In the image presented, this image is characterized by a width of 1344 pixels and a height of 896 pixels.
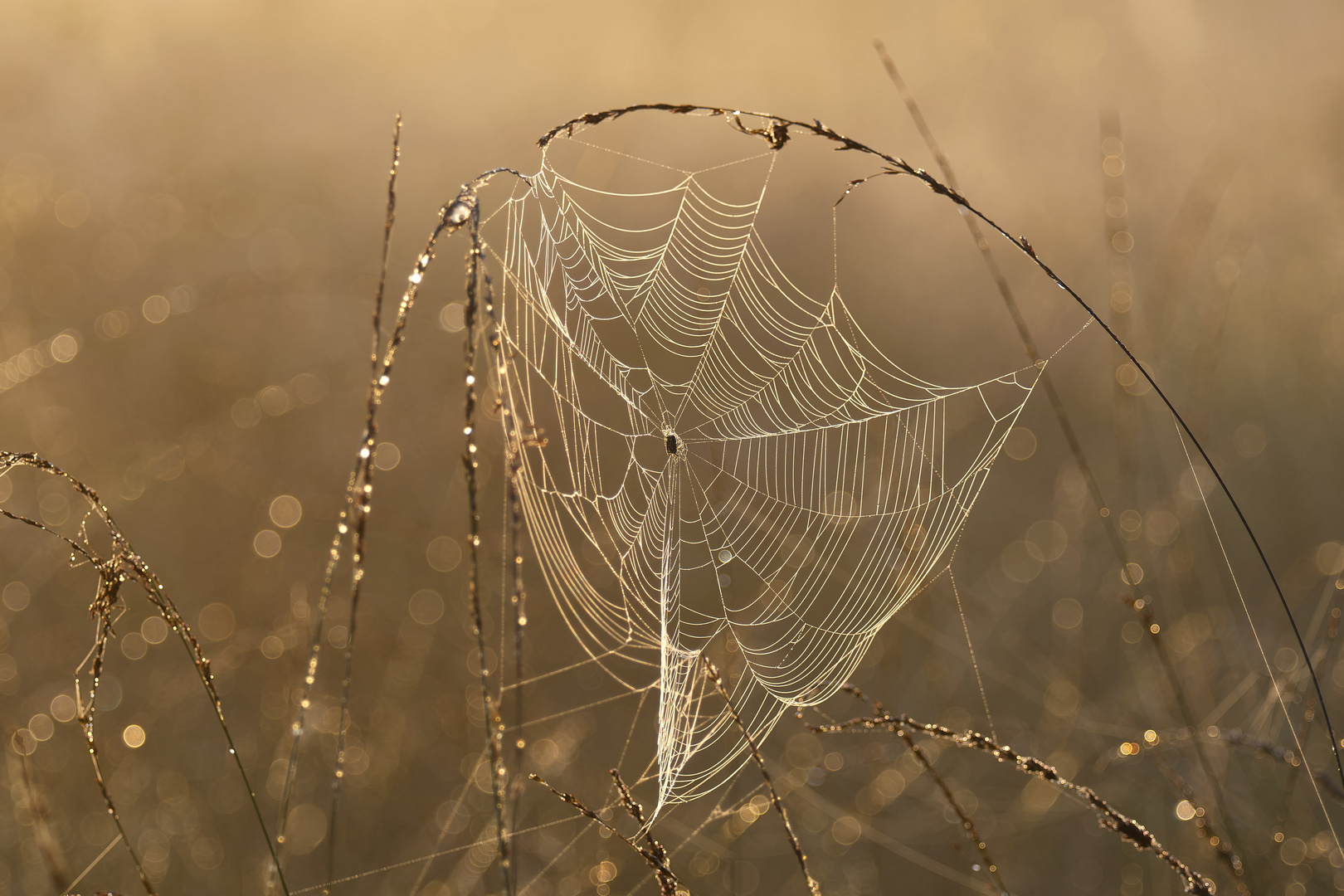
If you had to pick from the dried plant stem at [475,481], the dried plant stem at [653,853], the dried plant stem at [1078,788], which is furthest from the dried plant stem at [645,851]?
the dried plant stem at [1078,788]

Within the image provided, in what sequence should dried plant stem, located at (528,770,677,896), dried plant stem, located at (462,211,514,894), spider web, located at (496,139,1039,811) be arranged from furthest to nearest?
1. spider web, located at (496,139,1039,811)
2. dried plant stem, located at (528,770,677,896)
3. dried plant stem, located at (462,211,514,894)

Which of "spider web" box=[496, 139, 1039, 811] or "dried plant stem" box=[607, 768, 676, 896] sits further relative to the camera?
"spider web" box=[496, 139, 1039, 811]

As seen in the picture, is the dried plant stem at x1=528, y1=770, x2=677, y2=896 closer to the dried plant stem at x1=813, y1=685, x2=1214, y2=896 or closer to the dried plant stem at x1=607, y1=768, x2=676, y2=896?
the dried plant stem at x1=607, y1=768, x2=676, y2=896

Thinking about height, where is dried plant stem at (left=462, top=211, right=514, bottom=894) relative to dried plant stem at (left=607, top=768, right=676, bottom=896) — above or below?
above

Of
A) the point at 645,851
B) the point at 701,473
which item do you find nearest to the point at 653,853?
the point at 645,851

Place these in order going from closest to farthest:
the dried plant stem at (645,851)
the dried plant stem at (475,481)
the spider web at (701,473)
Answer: the dried plant stem at (475,481), the dried plant stem at (645,851), the spider web at (701,473)

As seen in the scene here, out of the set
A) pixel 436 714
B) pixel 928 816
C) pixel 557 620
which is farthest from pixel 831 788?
pixel 436 714

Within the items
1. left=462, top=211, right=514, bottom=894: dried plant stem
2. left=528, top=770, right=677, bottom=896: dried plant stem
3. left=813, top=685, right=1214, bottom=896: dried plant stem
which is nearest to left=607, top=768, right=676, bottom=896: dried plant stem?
→ left=528, top=770, right=677, bottom=896: dried plant stem

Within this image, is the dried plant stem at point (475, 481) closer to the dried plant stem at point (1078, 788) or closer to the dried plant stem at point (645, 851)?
the dried plant stem at point (645, 851)

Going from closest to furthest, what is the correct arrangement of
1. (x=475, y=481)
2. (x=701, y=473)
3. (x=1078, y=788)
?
(x=475, y=481) < (x=1078, y=788) < (x=701, y=473)

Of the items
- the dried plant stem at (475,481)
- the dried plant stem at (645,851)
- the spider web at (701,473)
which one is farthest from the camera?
the spider web at (701,473)

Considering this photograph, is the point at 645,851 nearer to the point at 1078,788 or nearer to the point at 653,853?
the point at 653,853
